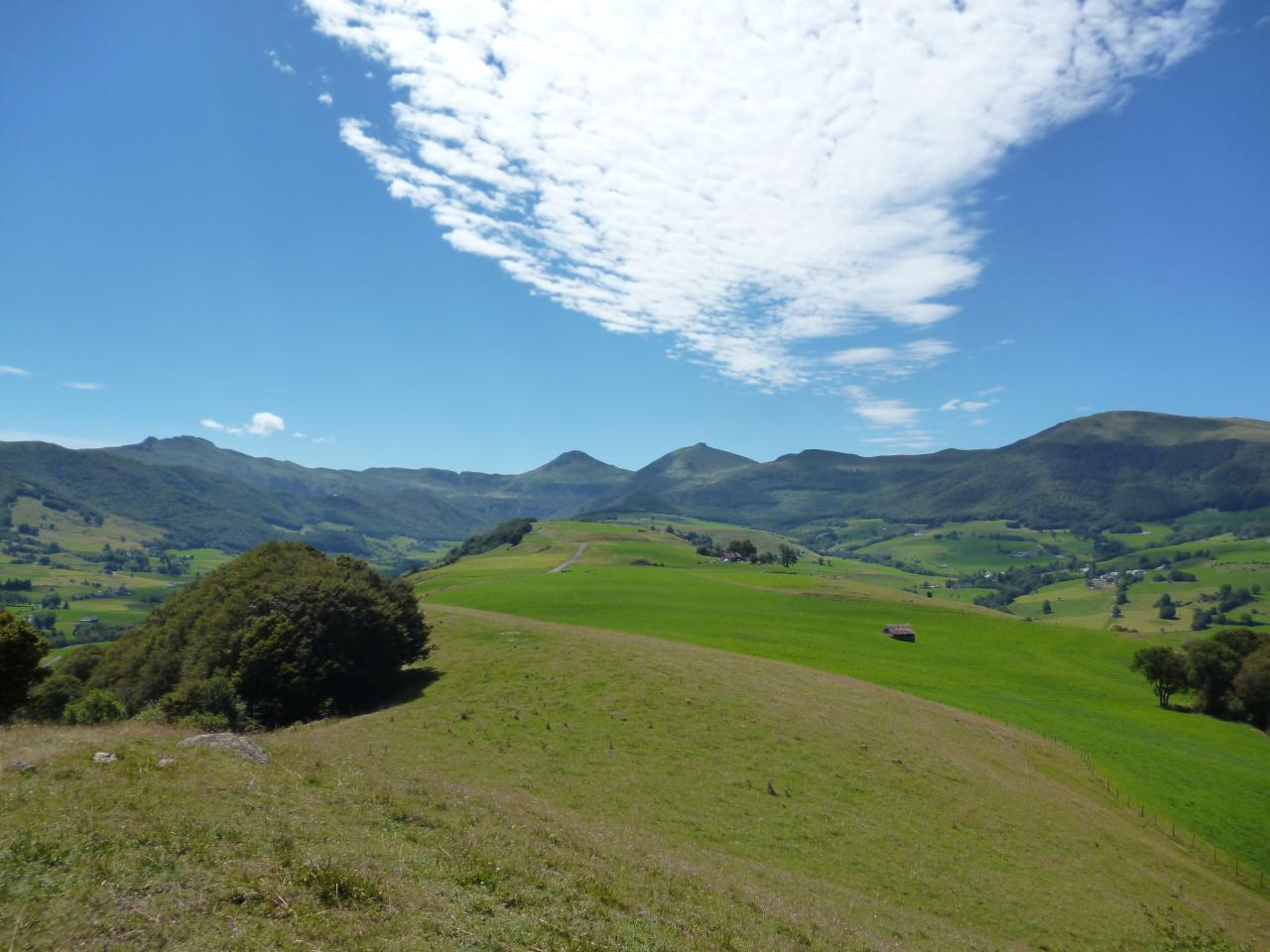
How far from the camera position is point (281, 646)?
47.8 metres

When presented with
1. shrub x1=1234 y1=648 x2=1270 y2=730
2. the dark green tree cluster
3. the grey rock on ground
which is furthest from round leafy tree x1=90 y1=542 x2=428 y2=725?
shrub x1=1234 y1=648 x2=1270 y2=730

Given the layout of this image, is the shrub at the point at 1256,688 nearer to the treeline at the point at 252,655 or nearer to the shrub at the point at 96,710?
the treeline at the point at 252,655

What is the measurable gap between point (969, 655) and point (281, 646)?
83.2 meters

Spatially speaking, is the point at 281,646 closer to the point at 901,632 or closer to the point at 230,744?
the point at 230,744

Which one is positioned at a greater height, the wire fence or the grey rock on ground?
the grey rock on ground

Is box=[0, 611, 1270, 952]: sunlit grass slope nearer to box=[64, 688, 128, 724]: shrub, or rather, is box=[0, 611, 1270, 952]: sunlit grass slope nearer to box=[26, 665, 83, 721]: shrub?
box=[64, 688, 128, 724]: shrub

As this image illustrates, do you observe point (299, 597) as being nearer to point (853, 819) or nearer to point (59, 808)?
point (59, 808)

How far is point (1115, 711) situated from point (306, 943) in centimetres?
8501

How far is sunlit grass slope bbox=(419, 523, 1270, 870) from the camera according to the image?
48750mm

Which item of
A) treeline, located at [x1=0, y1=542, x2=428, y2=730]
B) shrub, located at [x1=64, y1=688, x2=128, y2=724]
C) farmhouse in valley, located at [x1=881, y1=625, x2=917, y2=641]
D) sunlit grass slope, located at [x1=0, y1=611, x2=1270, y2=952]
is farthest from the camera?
farmhouse in valley, located at [x1=881, y1=625, x2=917, y2=641]

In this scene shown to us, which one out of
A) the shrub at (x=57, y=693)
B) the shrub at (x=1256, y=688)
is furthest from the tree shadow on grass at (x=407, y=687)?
the shrub at (x=1256, y=688)

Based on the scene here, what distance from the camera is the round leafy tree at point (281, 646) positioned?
4675 centimetres

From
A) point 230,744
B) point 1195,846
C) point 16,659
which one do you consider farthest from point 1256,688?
point 16,659

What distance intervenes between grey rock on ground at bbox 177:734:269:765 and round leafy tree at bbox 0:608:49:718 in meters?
18.9
